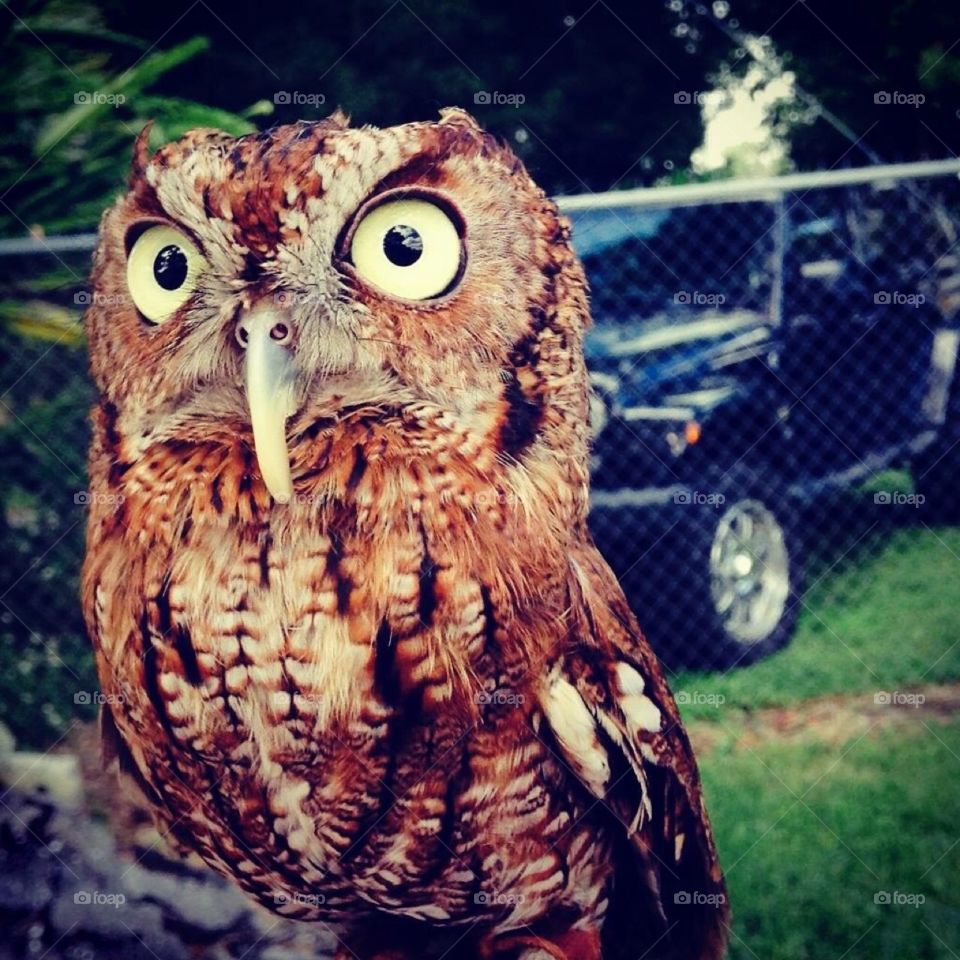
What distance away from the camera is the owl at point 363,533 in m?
1.37

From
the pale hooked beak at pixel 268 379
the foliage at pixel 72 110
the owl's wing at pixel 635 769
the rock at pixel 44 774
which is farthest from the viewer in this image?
the rock at pixel 44 774

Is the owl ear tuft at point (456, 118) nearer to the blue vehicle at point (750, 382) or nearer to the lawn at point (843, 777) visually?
the blue vehicle at point (750, 382)

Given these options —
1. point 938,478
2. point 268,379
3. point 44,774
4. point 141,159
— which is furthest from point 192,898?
point 938,478

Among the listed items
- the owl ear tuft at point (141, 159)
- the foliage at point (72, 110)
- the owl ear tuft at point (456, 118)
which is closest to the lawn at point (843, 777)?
the owl ear tuft at point (456, 118)

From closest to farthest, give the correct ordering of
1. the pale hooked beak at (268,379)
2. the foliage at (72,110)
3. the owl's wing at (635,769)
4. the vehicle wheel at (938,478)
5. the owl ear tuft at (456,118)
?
the pale hooked beak at (268,379) < the owl ear tuft at (456,118) < the owl's wing at (635,769) < the foliage at (72,110) < the vehicle wheel at (938,478)

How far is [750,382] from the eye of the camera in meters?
2.24

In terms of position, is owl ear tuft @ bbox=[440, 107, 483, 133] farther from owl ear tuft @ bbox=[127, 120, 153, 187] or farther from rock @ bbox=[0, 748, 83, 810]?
rock @ bbox=[0, 748, 83, 810]

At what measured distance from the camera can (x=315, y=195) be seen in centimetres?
132

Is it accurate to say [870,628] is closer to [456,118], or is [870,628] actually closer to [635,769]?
[635,769]

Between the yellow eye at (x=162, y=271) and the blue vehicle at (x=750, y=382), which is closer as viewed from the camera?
the yellow eye at (x=162, y=271)

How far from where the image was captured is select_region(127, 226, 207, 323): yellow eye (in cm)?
140

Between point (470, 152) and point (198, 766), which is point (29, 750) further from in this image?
point (470, 152)

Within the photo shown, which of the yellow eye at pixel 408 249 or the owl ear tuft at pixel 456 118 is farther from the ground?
the owl ear tuft at pixel 456 118

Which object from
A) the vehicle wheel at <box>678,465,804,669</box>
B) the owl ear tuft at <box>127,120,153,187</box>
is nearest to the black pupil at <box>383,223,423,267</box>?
the owl ear tuft at <box>127,120,153,187</box>
